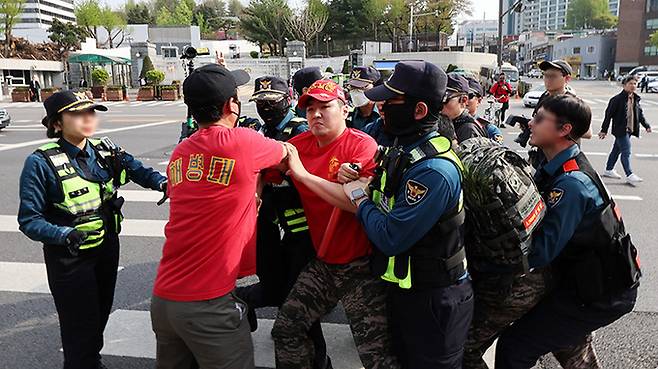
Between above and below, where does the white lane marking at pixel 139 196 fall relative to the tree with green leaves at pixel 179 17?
below

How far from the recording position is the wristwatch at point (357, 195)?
2.38 meters

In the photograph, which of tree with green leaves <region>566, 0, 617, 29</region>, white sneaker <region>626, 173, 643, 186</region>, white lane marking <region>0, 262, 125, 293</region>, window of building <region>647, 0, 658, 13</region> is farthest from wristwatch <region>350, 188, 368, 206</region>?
tree with green leaves <region>566, 0, 617, 29</region>

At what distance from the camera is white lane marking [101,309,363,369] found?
12.1 feet

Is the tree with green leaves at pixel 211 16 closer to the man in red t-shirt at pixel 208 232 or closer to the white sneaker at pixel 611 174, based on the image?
the white sneaker at pixel 611 174

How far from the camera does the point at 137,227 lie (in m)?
6.66

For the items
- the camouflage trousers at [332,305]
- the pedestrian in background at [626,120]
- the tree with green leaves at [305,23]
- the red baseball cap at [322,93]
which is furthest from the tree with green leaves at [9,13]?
the camouflage trousers at [332,305]

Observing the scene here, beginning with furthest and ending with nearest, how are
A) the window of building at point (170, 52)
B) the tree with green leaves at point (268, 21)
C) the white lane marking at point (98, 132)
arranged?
1. the tree with green leaves at point (268, 21)
2. the window of building at point (170, 52)
3. the white lane marking at point (98, 132)

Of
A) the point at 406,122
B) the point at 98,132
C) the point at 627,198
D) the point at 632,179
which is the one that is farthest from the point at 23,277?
the point at 98,132

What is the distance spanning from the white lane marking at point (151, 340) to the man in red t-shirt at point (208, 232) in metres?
1.49

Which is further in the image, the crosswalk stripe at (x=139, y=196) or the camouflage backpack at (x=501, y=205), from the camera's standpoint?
the crosswalk stripe at (x=139, y=196)

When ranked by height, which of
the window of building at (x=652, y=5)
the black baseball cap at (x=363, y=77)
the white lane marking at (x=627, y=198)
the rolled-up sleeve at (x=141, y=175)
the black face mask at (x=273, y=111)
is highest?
the window of building at (x=652, y=5)

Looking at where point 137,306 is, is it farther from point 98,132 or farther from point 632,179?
point 98,132

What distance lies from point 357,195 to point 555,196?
3.16 feet

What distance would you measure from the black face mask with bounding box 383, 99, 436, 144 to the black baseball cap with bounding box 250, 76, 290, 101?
1.79 meters
